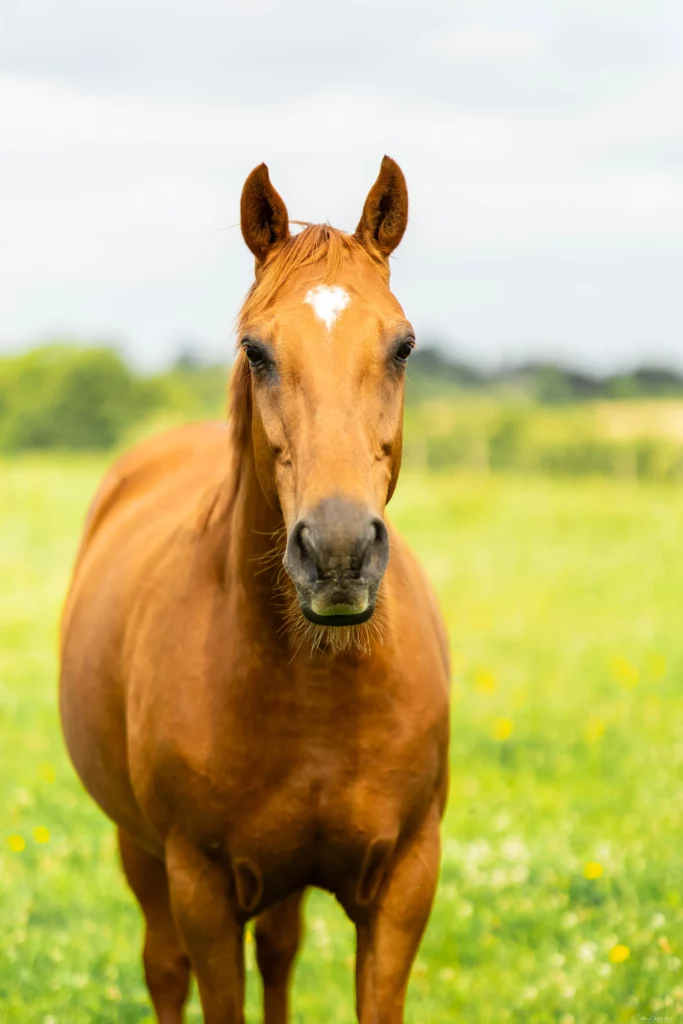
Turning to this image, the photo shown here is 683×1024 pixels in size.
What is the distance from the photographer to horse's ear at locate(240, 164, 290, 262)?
3.43 metres

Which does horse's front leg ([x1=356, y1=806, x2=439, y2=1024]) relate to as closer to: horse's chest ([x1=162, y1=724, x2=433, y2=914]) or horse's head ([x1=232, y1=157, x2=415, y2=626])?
horse's chest ([x1=162, y1=724, x2=433, y2=914])

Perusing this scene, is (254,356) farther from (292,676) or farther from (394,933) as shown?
(394,933)

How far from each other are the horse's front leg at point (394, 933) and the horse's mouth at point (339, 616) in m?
1.03

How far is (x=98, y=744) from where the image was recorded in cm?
449

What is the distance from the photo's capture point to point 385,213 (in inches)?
140

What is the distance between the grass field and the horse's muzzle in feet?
8.44

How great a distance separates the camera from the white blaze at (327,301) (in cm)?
317

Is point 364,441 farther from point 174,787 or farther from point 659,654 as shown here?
point 659,654

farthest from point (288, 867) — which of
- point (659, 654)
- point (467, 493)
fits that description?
point (467, 493)

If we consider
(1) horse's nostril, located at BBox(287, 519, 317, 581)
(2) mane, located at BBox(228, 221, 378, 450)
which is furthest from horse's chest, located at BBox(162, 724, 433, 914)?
(2) mane, located at BBox(228, 221, 378, 450)

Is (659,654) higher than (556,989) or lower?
lower

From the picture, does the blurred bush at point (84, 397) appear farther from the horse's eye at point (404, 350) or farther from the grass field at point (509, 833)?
the horse's eye at point (404, 350)

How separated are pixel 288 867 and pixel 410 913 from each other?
1.20ft

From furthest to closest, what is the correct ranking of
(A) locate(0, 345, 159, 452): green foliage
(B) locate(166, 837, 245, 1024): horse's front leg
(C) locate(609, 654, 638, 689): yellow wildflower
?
(A) locate(0, 345, 159, 452): green foliage < (C) locate(609, 654, 638, 689): yellow wildflower < (B) locate(166, 837, 245, 1024): horse's front leg
